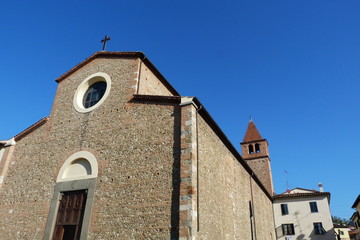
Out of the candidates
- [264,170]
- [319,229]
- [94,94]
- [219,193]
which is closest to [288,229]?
[319,229]

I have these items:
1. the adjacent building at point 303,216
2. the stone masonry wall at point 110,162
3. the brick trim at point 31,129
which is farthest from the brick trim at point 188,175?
the adjacent building at point 303,216

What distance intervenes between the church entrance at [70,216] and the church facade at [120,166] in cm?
4

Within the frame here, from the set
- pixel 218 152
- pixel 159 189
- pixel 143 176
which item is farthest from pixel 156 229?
pixel 218 152

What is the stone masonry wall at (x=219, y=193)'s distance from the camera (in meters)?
9.12

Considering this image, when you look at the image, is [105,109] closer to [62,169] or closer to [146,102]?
[146,102]

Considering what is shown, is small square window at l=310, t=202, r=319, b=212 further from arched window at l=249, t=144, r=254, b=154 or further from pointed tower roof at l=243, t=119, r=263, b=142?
pointed tower roof at l=243, t=119, r=263, b=142

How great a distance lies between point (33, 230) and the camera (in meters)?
10.3

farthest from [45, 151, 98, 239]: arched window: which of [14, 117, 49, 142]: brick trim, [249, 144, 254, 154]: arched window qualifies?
[249, 144, 254, 154]: arched window

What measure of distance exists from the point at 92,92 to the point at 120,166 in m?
4.87

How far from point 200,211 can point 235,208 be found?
470cm

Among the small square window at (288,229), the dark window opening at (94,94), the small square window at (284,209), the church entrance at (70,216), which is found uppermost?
the dark window opening at (94,94)

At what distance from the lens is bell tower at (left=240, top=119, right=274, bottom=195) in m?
28.6

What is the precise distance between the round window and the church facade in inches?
2.0

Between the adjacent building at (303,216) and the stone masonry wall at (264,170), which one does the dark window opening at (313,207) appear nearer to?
the adjacent building at (303,216)
